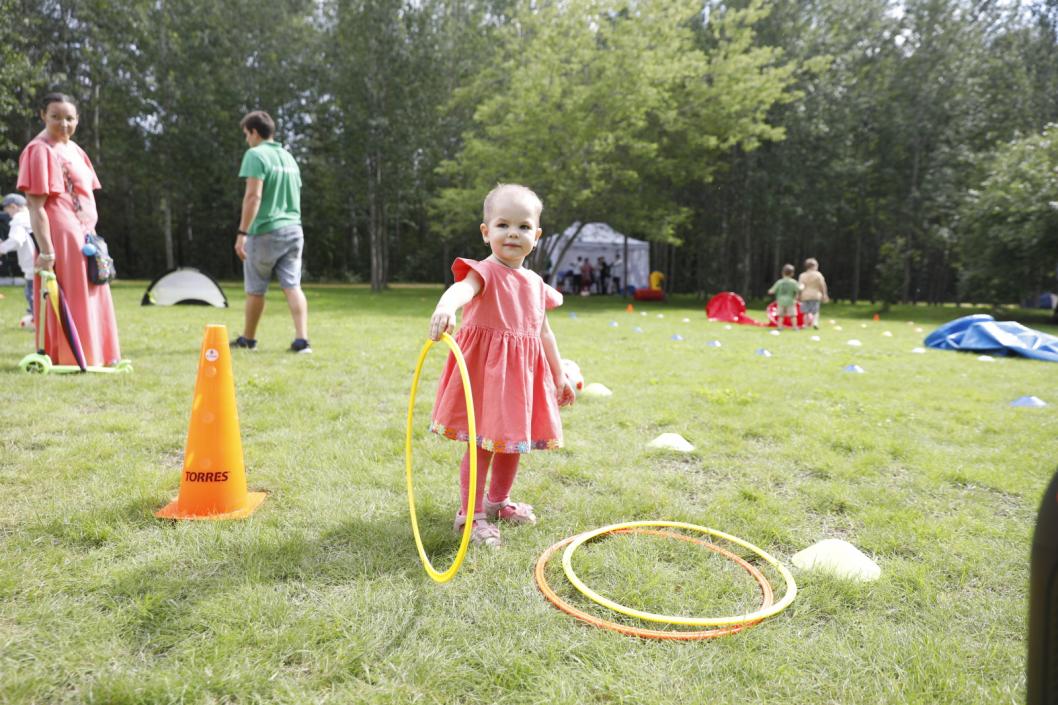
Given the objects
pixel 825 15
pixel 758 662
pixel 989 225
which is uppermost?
pixel 825 15

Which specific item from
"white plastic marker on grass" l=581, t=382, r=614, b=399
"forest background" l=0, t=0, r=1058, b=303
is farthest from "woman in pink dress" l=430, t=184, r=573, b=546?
"forest background" l=0, t=0, r=1058, b=303

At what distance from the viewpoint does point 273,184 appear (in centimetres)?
674

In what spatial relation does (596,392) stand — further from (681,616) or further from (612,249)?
(612,249)

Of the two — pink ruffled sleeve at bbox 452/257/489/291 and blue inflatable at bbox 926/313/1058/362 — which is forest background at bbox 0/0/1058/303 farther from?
pink ruffled sleeve at bbox 452/257/489/291

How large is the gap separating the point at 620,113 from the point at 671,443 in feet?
52.6

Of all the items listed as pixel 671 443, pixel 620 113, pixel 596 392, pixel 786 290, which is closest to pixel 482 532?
pixel 671 443

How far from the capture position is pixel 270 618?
7.06ft

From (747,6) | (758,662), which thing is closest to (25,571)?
(758,662)

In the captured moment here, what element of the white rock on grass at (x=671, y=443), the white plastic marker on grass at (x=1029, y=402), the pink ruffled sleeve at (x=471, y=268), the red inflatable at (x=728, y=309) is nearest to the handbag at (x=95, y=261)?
the pink ruffled sleeve at (x=471, y=268)

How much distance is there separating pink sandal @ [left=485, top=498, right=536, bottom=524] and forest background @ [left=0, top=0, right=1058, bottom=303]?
1614cm

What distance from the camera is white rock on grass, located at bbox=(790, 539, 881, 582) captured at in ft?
8.46

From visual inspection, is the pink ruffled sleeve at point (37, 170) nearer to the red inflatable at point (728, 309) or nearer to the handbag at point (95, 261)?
the handbag at point (95, 261)

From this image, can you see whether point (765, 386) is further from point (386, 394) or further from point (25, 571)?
point (25, 571)

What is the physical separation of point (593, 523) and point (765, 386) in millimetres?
4220
